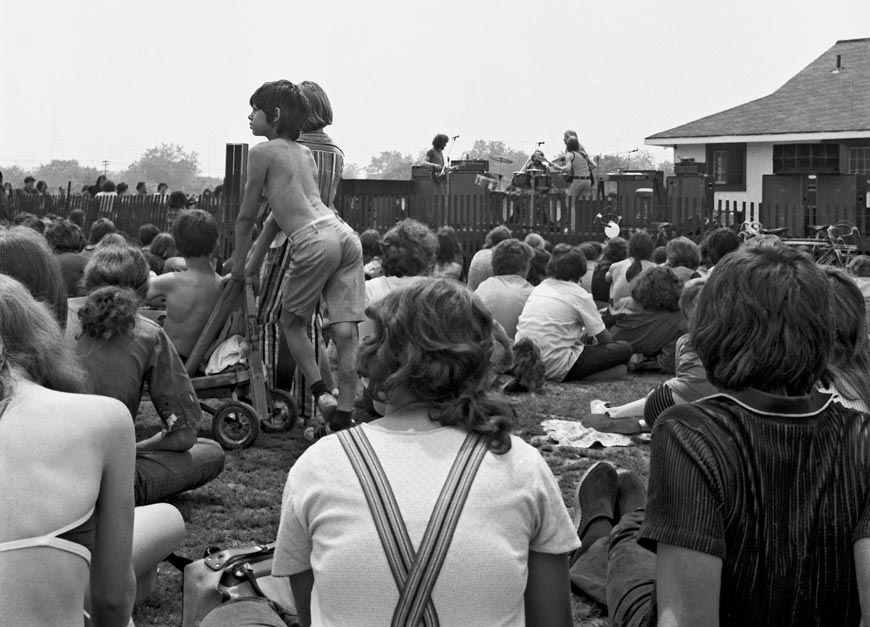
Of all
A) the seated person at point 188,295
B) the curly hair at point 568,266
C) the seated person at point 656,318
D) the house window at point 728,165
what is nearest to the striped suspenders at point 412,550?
the seated person at point 188,295

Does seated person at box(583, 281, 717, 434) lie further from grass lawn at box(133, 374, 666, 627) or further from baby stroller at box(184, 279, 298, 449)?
baby stroller at box(184, 279, 298, 449)

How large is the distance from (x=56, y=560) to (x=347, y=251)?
483 centimetres

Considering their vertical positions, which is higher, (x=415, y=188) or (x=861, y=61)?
(x=861, y=61)

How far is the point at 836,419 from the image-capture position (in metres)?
2.59

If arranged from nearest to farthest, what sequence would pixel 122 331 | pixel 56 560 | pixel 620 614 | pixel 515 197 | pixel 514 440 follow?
pixel 56 560, pixel 514 440, pixel 620 614, pixel 122 331, pixel 515 197

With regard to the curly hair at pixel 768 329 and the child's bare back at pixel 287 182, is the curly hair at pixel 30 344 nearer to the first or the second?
the curly hair at pixel 768 329

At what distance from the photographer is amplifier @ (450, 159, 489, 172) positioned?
2620 centimetres

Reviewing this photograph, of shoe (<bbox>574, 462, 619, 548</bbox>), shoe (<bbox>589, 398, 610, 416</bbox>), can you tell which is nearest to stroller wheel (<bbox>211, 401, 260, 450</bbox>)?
shoe (<bbox>589, 398, 610, 416</bbox>)

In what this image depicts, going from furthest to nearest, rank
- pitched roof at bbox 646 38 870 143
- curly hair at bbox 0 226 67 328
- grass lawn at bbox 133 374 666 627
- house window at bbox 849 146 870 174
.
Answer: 1. pitched roof at bbox 646 38 870 143
2. house window at bbox 849 146 870 174
3. grass lawn at bbox 133 374 666 627
4. curly hair at bbox 0 226 67 328

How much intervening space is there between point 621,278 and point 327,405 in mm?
5588

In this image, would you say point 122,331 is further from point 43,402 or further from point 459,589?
point 459,589

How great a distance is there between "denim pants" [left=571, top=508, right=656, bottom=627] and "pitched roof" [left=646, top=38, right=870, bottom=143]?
30646 millimetres

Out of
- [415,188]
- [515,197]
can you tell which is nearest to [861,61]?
[415,188]

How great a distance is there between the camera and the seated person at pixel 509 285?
33.4 feet
